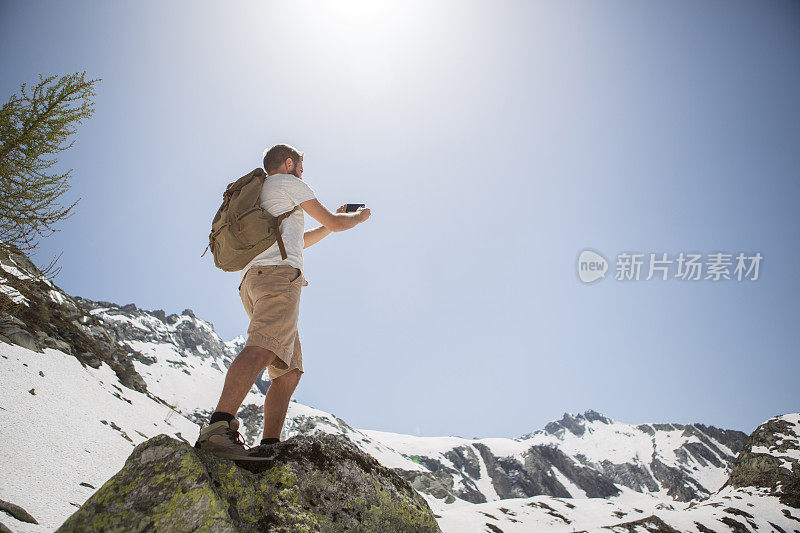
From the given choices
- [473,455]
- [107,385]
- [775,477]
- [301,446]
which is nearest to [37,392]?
[107,385]

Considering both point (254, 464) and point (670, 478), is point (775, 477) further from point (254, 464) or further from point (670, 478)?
point (670, 478)

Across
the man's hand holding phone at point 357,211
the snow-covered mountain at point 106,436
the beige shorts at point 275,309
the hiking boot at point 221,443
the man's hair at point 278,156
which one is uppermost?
the man's hair at point 278,156

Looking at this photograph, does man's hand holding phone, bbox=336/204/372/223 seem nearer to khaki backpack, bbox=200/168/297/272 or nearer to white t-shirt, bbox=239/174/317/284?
white t-shirt, bbox=239/174/317/284

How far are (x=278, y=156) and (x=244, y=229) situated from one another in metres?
1.18

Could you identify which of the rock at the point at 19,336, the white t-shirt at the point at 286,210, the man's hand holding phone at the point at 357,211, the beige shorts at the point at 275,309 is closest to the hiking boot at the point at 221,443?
the beige shorts at the point at 275,309

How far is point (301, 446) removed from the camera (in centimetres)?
339

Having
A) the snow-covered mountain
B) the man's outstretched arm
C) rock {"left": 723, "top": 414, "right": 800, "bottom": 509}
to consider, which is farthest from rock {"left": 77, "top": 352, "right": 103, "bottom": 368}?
rock {"left": 723, "top": 414, "right": 800, "bottom": 509}

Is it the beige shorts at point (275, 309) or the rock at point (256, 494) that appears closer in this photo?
the rock at point (256, 494)

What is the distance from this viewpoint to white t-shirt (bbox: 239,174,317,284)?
148 inches

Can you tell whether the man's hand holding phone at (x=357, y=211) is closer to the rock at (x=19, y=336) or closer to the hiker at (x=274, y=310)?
the hiker at (x=274, y=310)

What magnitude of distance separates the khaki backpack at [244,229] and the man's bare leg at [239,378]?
1.02 m

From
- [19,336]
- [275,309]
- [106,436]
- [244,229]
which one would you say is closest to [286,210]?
[244,229]

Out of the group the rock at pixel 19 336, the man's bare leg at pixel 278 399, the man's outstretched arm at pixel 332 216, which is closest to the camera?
the man's bare leg at pixel 278 399

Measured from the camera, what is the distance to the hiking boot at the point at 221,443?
284cm
